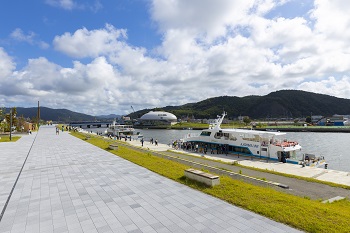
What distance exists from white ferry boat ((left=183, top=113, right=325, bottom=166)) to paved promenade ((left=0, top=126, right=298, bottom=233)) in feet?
67.8

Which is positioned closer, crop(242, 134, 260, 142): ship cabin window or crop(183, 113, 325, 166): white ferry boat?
crop(183, 113, 325, 166): white ferry boat

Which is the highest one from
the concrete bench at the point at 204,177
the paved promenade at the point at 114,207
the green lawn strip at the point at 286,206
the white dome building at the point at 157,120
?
the white dome building at the point at 157,120

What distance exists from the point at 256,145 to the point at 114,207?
86.0ft

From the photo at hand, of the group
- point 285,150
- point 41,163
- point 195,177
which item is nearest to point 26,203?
point 195,177

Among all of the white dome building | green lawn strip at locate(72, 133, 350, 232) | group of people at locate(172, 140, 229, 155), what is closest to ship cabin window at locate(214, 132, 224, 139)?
group of people at locate(172, 140, 229, 155)

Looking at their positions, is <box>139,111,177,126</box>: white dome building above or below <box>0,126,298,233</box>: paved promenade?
above

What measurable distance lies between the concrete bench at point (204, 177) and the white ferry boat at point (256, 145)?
59.9 ft

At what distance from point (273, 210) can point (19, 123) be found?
85200 mm

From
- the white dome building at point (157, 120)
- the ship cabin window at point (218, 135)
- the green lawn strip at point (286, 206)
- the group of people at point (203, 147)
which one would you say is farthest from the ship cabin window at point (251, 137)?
the white dome building at point (157, 120)

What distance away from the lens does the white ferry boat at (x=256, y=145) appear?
28739mm

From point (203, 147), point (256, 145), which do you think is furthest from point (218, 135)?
point (256, 145)

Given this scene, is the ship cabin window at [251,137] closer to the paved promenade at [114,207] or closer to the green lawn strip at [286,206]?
the green lawn strip at [286,206]

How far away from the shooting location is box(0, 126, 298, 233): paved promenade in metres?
7.50

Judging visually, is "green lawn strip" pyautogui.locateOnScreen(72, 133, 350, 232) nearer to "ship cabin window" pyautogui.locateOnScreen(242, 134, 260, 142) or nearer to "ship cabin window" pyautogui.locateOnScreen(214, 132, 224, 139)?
"ship cabin window" pyautogui.locateOnScreen(242, 134, 260, 142)
